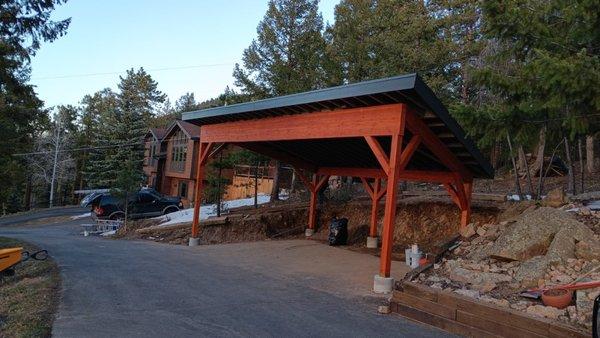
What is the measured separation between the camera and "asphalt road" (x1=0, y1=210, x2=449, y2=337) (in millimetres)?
5668

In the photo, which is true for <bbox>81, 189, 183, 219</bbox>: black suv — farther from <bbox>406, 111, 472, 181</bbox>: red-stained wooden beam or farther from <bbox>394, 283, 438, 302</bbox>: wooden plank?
<bbox>394, 283, 438, 302</bbox>: wooden plank

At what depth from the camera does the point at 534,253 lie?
24.1ft

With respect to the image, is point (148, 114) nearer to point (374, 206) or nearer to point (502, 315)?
point (374, 206)

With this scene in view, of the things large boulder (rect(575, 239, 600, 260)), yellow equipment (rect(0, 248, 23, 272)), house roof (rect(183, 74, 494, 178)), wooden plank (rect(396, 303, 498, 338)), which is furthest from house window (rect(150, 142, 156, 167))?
large boulder (rect(575, 239, 600, 260))

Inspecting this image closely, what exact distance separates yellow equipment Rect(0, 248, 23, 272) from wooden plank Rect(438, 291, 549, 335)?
7.59 m

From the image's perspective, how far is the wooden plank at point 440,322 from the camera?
575 centimetres

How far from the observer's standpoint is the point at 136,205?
83.5ft

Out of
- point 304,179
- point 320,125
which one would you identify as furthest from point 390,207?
point 304,179

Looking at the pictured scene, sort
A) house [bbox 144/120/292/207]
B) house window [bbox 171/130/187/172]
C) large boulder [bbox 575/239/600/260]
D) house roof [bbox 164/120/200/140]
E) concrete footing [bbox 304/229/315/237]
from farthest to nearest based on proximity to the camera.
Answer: house window [bbox 171/130/187/172] → house roof [bbox 164/120/200/140] → house [bbox 144/120/292/207] → concrete footing [bbox 304/229/315/237] → large boulder [bbox 575/239/600/260]

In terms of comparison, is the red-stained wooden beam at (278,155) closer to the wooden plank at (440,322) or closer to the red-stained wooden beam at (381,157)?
the red-stained wooden beam at (381,157)

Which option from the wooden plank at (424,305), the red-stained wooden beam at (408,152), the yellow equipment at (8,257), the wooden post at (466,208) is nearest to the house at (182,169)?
the wooden post at (466,208)

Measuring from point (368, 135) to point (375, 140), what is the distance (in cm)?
20

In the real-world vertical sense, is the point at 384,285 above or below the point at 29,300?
above

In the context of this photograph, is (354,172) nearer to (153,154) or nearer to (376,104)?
(376,104)
